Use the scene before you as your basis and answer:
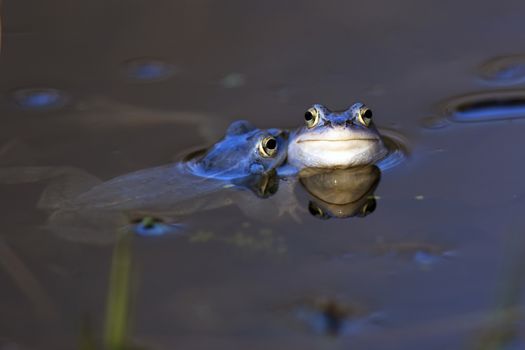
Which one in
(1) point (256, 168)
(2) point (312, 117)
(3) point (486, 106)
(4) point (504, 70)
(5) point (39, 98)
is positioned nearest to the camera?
(2) point (312, 117)

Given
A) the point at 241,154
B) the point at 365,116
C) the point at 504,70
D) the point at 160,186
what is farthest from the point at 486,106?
the point at 160,186

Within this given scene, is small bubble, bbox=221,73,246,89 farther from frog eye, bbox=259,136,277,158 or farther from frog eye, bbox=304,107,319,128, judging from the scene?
frog eye, bbox=304,107,319,128

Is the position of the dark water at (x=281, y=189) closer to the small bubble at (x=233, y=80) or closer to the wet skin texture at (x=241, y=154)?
the small bubble at (x=233, y=80)

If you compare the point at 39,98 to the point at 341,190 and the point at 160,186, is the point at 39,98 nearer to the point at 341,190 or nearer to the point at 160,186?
the point at 160,186

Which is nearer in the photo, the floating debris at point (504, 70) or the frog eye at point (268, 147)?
the frog eye at point (268, 147)

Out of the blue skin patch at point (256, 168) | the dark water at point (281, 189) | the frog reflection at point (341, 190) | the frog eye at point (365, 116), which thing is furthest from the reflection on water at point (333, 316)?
the blue skin patch at point (256, 168)
